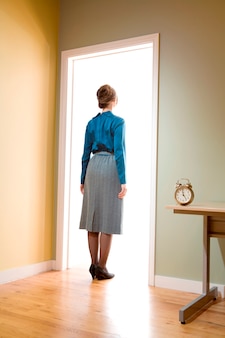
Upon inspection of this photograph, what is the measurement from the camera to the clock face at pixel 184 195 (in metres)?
2.38

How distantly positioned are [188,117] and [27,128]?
4.43 feet

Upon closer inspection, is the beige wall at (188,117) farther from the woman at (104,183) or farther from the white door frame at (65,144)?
the white door frame at (65,144)

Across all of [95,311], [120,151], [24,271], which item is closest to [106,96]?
[120,151]

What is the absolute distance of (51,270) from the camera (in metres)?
3.61

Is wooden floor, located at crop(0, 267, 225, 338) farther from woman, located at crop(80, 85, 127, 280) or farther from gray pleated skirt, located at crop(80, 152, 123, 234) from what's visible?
gray pleated skirt, located at crop(80, 152, 123, 234)

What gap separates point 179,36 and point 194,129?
76cm

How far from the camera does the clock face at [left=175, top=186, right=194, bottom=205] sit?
2.38 meters

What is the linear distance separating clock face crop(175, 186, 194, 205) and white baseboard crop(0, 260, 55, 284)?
157 centimetres

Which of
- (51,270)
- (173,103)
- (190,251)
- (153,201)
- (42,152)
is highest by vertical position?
(173,103)

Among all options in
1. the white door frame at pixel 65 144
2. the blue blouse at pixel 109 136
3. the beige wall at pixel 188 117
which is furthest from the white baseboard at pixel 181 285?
the white door frame at pixel 65 144

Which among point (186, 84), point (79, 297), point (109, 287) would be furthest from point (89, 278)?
point (186, 84)

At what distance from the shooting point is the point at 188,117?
3090 mm

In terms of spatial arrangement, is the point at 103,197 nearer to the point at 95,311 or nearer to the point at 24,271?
the point at 24,271

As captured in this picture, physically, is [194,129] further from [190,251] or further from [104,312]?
[104,312]
